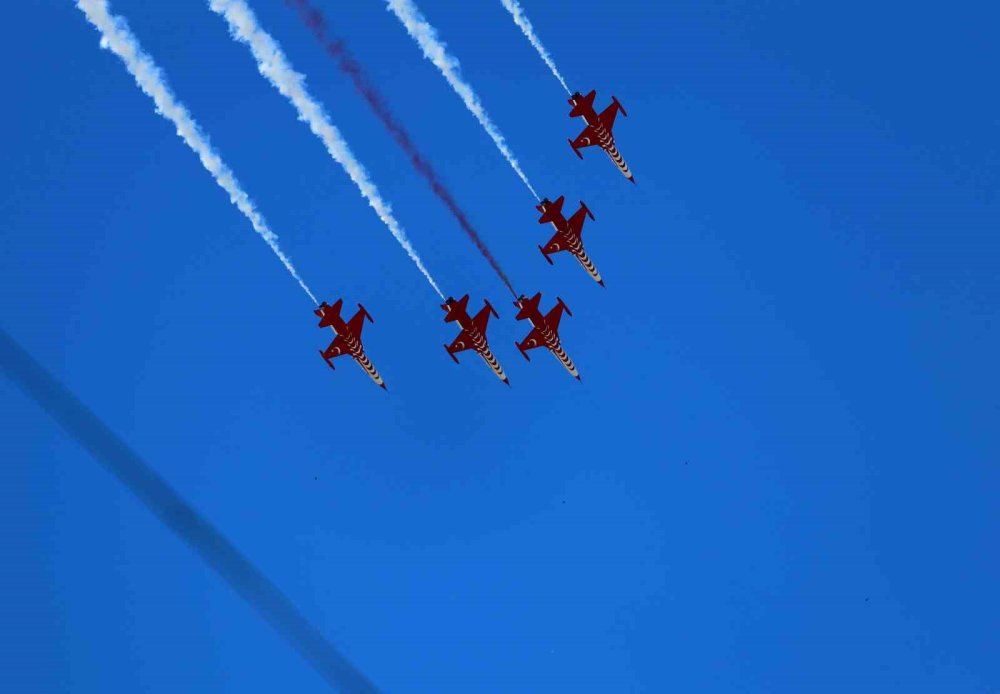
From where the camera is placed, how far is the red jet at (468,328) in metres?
40.1

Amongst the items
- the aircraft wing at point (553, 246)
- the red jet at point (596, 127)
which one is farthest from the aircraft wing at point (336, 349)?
the red jet at point (596, 127)

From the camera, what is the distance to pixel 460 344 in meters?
41.6

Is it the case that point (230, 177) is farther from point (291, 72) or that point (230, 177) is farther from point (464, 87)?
point (464, 87)

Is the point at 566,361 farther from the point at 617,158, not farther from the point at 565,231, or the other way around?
the point at 617,158

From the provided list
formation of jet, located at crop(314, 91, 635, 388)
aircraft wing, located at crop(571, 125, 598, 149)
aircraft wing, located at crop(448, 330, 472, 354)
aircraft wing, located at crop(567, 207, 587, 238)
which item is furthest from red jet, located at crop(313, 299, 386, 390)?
aircraft wing, located at crop(571, 125, 598, 149)

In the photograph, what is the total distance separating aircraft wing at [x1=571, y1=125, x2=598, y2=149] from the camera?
140 ft

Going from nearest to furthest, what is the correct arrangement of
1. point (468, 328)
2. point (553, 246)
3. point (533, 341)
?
1. point (468, 328)
2. point (533, 341)
3. point (553, 246)

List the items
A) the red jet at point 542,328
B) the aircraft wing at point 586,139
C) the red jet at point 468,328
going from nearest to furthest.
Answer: the red jet at point 468,328
the red jet at point 542,328
the aircraft wing at point 586,139

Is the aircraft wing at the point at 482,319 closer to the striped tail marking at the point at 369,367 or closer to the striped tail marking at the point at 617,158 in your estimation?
the striped tail marking at the point at 369,367

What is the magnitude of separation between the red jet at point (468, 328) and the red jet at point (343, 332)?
3041 mm

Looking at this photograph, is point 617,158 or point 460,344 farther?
point 617,158

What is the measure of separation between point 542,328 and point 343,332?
6947 millimetres

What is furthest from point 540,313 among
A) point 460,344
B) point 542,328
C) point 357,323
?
point 357,323

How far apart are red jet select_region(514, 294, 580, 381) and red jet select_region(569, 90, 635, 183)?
5.54 m
